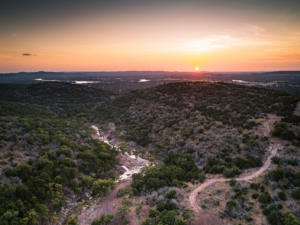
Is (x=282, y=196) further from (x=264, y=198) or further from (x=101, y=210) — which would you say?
(x=101, y=210)

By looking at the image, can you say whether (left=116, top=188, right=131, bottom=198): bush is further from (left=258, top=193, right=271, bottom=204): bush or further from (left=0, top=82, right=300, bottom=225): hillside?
(left=258, top=193, right=271, bottom=204): bush

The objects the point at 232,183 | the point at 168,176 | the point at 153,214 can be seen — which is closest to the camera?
the point at 153,214

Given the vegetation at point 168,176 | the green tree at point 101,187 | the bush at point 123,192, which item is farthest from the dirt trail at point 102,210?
the vegetation at point 168,176

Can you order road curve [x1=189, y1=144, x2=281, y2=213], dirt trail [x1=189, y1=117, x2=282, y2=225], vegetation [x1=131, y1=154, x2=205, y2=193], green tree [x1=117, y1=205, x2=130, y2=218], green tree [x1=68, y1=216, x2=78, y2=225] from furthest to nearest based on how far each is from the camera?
1. vegetation [x1=131, y1=154, x2=205, y2=193]
2. road curve [x1=189, y1=144, x2=281, y2=213]
3. green tree [x1=117, y1=205, x2=130, y2=218]
4. green tree [x1=68, y1=216, x2=78, y2=225]
5. dirt trail [x1=189, y1=117, x2=282, y2=225]

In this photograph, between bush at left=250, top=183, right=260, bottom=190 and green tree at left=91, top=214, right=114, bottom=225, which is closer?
green tree at left=91, top=214, right=114, bottom=225

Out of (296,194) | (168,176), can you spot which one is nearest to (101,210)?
(168,176)

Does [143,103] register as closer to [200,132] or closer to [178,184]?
[200,132]

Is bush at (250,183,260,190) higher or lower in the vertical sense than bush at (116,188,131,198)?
higher

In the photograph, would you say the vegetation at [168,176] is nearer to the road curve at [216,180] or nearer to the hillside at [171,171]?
the hillside at [171,171]

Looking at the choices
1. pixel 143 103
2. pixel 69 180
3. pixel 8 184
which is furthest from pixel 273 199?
pixel 143 103

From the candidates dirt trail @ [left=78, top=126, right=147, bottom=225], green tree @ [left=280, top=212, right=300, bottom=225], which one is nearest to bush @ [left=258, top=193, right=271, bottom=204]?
green tree @ [left=280, top=212, right=300, bottom=225]

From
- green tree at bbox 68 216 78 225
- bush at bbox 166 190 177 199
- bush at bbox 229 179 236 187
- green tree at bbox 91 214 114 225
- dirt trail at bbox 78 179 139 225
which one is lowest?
dirt trail at bbox 78 179 139 225
